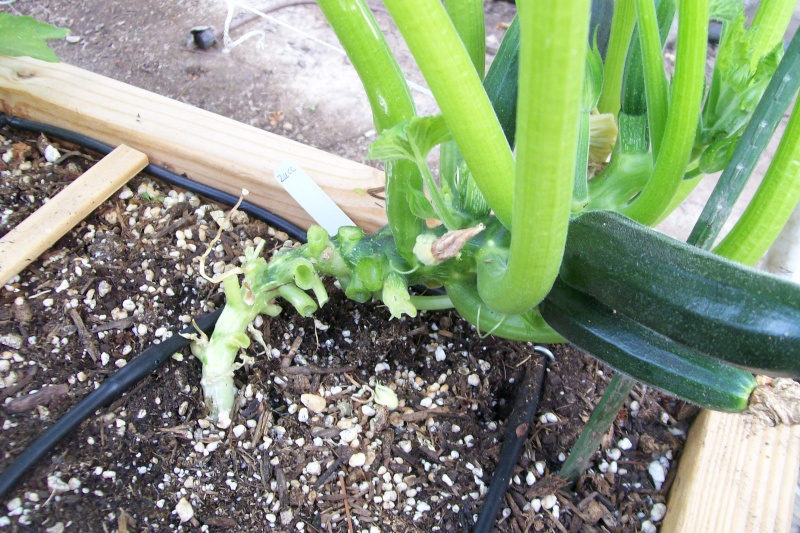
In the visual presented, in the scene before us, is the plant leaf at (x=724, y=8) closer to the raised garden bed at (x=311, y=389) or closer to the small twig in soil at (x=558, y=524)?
the raised garden bed at (x=311, y=389)

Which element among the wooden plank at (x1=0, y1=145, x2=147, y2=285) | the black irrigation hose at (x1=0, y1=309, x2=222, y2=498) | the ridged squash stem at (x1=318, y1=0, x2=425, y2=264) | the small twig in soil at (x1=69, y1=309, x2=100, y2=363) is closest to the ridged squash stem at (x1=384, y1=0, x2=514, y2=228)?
the ridged squash stem at (x1=318, y1=0, x2=425, y2=264)

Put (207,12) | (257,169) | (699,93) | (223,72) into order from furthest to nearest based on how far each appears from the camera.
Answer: (207,12), (223,72), (257,169), (699,93)

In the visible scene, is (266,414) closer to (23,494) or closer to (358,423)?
(358,423)

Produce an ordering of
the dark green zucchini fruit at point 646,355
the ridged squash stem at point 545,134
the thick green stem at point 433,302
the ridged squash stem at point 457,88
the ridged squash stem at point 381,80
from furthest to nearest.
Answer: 1. the thick green stem at point 433,302
2. the dark green zucchini fruit at point 646,355
3. the ridged squash stem at point 381,80
4. the ridged squash stem at point 457,88
5. the ridged squash stem at point 545,134

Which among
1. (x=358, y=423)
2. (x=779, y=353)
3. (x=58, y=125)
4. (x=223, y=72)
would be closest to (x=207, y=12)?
(x=223, y=72)

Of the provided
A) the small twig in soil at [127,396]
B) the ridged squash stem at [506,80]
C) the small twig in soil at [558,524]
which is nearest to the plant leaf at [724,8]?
the ridged squash stem at [506,80]

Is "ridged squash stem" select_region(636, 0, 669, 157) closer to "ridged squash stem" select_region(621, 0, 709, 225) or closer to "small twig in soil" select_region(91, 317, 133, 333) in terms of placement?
"ridged squash stem" select_region(621, 0, 709, 225)
